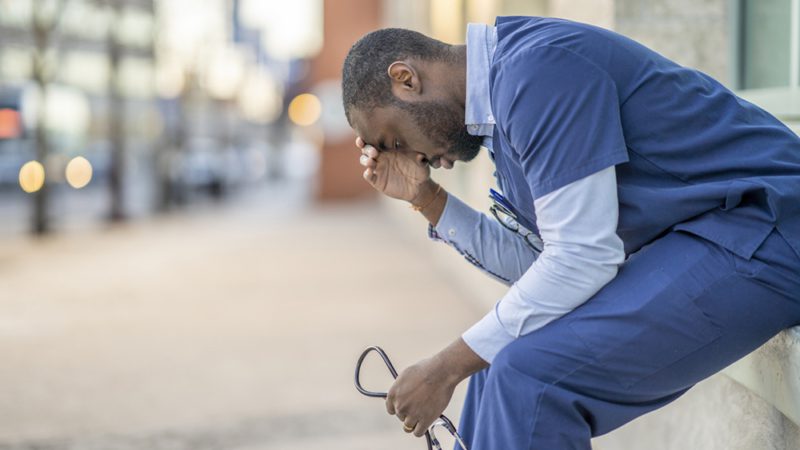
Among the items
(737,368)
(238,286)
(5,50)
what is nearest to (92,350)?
(238,286)

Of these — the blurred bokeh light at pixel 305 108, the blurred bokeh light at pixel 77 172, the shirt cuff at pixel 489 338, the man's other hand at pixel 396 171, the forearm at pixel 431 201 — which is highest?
the man's other hand at pixel 396 171

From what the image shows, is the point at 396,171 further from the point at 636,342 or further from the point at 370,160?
the point at 636,342

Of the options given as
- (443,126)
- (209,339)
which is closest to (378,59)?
(443,126)

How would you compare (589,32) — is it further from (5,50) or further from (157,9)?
(5,50)

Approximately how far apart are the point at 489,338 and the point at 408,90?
1.83 ft

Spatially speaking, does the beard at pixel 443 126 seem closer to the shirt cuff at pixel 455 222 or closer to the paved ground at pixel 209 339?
the shirt cuff at pixel 455 222

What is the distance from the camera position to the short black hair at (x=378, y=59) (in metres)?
2.20

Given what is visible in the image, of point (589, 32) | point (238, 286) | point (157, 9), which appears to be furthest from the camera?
point (157, 9)

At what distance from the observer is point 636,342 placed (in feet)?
6.28

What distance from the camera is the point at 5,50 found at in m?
40.9

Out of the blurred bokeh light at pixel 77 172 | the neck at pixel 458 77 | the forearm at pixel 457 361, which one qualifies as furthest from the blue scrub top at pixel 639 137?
the blurred bokeh light at pixel 77 172

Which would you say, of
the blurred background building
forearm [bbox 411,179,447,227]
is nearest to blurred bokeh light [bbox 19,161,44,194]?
the blurred background building

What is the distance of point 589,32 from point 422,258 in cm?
1118

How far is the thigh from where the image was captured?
6.25 feet
